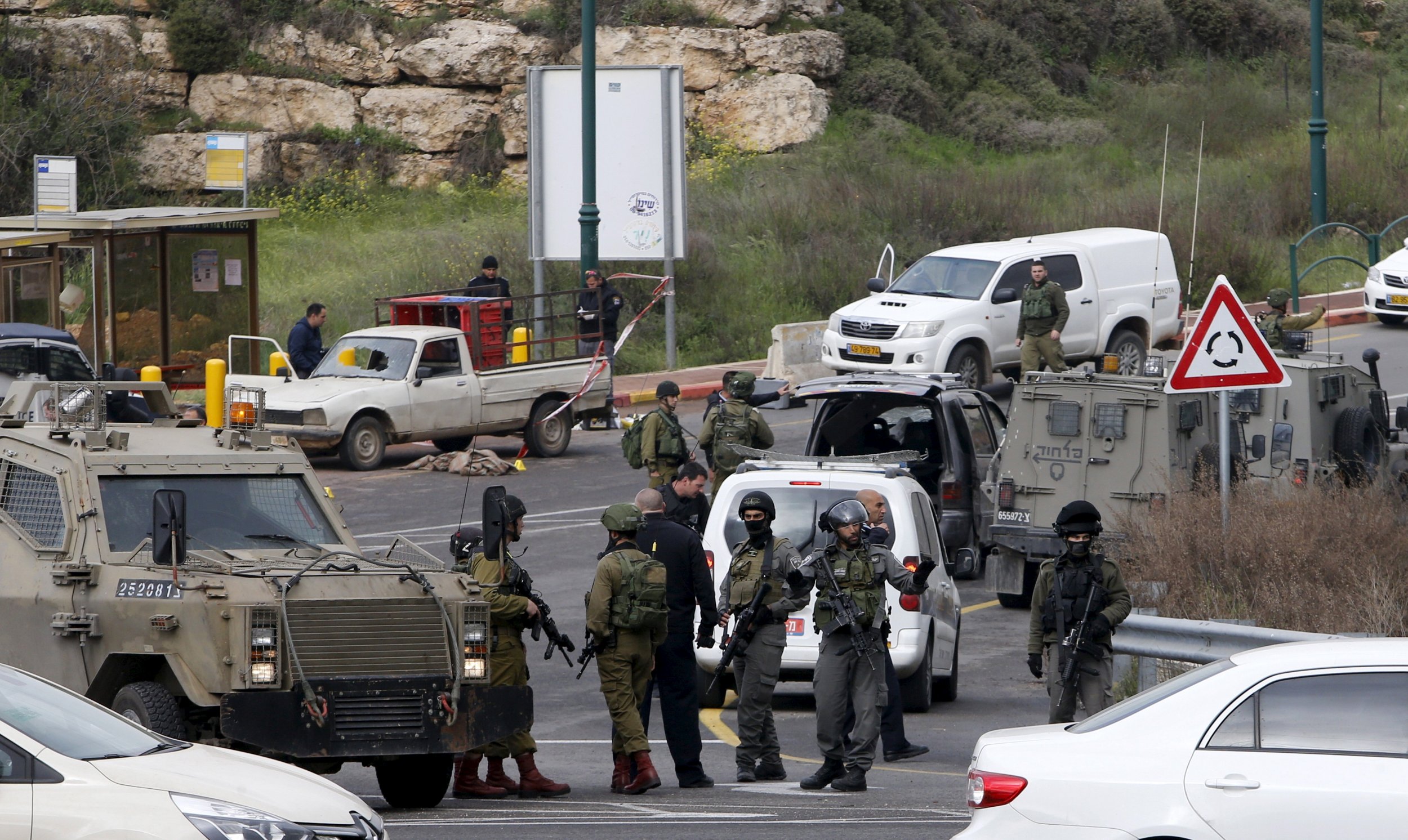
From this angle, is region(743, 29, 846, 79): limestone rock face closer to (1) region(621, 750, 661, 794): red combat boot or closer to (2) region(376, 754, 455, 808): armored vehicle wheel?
(1) region(621, 750, 661, 794): red combat boot

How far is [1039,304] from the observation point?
22.3 metres

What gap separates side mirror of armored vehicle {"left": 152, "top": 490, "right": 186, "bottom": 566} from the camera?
345 inches

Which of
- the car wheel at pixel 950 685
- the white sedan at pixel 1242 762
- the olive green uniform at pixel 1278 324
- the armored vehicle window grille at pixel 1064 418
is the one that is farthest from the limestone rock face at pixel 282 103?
the white sedan at pixel 1242 762

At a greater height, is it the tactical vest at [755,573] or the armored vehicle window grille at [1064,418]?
the armored vehicle window grille at [1064,418]

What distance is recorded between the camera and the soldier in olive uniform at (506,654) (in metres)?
9.62

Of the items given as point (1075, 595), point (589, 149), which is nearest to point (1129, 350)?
point (589, 149)

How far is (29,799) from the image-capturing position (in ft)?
19.4

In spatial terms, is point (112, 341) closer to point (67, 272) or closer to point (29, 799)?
point (67, 272)

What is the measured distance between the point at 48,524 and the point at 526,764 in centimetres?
283

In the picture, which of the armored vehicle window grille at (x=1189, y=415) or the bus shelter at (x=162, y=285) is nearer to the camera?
the armored vehicle window grille at (x=1189, y=415)

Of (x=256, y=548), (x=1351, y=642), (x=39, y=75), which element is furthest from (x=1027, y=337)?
(x=39, y=75)

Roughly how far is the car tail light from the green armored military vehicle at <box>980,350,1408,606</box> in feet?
25.9

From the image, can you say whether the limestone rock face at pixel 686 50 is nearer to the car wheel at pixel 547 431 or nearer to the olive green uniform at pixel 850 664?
the car wheel at pixel 547 431

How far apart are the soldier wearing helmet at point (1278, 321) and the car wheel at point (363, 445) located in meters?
9.61
